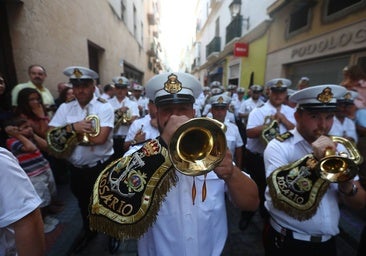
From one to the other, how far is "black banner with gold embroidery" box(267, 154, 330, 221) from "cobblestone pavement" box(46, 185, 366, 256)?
5.08 ft

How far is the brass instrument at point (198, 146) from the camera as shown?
1139 mm

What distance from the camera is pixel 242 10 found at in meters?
13.8

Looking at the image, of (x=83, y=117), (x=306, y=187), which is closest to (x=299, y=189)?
(x=306, y=187)

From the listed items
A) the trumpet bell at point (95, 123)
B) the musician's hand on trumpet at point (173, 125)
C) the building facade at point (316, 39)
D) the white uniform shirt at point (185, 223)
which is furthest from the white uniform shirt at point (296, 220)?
the building facade at point (316, 39)

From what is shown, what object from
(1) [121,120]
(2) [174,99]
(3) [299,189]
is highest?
(2) [174,99]

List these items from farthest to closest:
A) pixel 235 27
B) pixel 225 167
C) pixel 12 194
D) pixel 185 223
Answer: pixel 235 27, pixel 185 223, pixel 225 167, pixel 12 194

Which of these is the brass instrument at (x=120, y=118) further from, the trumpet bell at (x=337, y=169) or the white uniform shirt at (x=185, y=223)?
the trumpet bell at (x=337, y=169)

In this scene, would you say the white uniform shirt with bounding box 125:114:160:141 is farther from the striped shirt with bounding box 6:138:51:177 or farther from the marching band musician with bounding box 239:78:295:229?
the marching band musician with bounding box 239:78:295:229

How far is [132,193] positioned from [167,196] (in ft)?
0.86

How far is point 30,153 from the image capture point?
9.28 feet

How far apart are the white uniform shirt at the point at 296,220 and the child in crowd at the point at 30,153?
279 cm

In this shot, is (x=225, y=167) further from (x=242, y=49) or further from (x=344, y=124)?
(x=242, y=49)

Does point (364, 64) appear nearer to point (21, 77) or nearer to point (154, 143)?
point (154, 143)

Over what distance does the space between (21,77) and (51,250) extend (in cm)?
331
